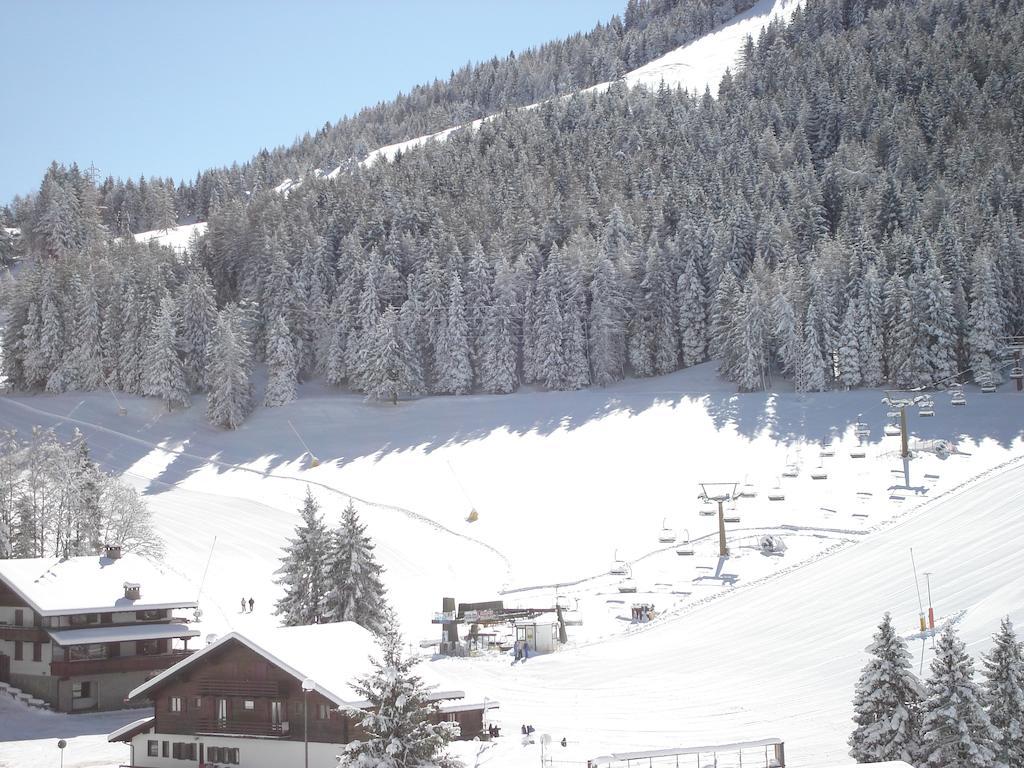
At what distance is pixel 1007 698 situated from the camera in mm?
23172

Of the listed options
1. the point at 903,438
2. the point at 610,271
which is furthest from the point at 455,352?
the point at 903,438

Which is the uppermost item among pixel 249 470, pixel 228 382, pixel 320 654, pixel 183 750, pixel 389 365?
pixel 389 365

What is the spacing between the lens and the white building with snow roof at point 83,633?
42.0m

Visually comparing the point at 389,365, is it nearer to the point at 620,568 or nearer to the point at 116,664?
the point at 620,568

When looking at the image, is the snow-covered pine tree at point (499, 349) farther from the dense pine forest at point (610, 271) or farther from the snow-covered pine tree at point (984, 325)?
the snow-covered pine tree at point (984, 325)

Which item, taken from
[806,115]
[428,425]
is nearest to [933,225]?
[806,115]

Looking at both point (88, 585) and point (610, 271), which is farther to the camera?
point (610, 271)

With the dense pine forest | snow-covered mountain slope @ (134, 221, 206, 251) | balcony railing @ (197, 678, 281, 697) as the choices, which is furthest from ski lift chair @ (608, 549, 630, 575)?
snow-covered mountain slope @ (134, 221, 206, 251)

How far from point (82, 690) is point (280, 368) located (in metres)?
50.0

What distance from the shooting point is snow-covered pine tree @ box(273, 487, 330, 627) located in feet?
147

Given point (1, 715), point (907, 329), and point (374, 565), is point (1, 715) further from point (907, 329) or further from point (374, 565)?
point (907, 329)

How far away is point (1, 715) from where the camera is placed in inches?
1609

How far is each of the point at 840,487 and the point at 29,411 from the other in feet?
210

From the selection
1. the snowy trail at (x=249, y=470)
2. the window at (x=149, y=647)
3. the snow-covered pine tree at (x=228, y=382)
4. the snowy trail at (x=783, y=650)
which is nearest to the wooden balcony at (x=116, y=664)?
the window at (x=149, y=647)
